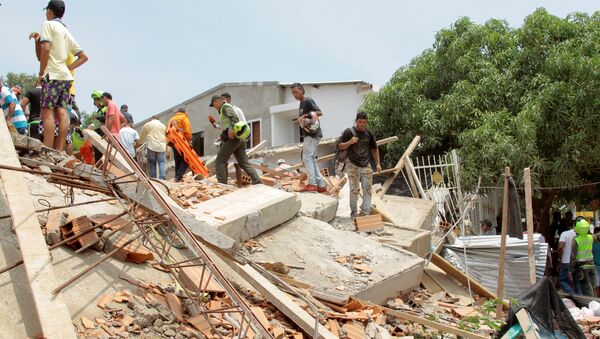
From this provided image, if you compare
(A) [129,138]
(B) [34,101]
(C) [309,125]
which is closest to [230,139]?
(C) [309,125]

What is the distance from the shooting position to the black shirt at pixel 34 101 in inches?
314

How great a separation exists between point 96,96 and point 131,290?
5.50m

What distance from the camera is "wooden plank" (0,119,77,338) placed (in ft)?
11.2

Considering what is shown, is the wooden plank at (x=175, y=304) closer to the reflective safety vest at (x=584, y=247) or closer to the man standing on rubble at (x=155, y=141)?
the man standing on rubble at (x=155, y=141)

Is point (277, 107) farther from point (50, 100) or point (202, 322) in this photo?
point (202, 322)

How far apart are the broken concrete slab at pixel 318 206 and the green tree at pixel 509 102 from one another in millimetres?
5086

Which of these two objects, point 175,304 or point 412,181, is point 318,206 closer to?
point 412,181

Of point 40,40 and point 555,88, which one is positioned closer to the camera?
point 40,40

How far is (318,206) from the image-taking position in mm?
9500

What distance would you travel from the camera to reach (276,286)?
19.7 ft

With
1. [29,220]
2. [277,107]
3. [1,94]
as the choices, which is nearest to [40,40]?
[1,94]

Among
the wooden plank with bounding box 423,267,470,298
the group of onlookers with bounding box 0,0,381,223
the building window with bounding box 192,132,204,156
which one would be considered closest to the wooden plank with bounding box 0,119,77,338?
the group of onlookers with bounding box 0,0,381,223

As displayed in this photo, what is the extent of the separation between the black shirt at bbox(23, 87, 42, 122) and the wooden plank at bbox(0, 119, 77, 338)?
11.8 feet

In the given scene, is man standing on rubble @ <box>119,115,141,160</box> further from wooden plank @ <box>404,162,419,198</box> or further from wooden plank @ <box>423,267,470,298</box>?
wooden plank @ <box>404,162,419,198</box>
